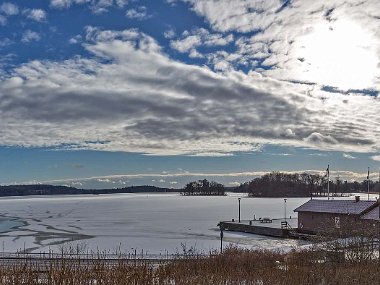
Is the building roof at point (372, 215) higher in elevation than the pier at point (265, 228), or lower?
higher

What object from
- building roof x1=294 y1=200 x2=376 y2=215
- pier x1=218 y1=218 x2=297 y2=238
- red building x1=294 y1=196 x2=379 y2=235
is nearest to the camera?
red building x1=294 y1=196 x2=379 y2=235

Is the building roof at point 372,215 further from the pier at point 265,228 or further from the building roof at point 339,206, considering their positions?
the pier at point 265,228

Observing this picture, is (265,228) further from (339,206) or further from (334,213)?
(339,206)

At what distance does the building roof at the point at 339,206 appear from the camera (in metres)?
48.6

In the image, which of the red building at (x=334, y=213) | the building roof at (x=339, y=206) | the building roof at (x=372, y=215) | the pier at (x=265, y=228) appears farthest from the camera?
the pier at (x=265, y=228)

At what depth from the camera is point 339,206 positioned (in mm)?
50781

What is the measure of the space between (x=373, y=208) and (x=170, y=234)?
2137 centimetres

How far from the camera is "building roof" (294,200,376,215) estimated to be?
48562mm

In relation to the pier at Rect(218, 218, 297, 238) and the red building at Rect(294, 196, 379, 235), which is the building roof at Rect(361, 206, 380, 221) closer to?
the red building at Rect(294, 196, 379, 235)

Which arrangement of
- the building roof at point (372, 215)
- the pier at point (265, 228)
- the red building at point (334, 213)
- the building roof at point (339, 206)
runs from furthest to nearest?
1. the pier at point (265, 228)
2. the building roof at point (339, 206)
3. the red building at point (334, 213)
4. the building roof at point (372, 215)

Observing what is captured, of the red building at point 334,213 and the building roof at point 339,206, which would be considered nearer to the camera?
the red building at point 334,213

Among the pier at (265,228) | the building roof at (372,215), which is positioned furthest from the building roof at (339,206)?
the pier at (265,228)

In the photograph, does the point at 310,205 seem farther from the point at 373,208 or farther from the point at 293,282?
the point at 293,282

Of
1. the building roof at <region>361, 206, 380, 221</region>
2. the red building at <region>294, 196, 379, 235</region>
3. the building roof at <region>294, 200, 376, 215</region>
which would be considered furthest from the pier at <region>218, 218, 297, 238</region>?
the building roof at <region>361, 206, 380, 221</region>
